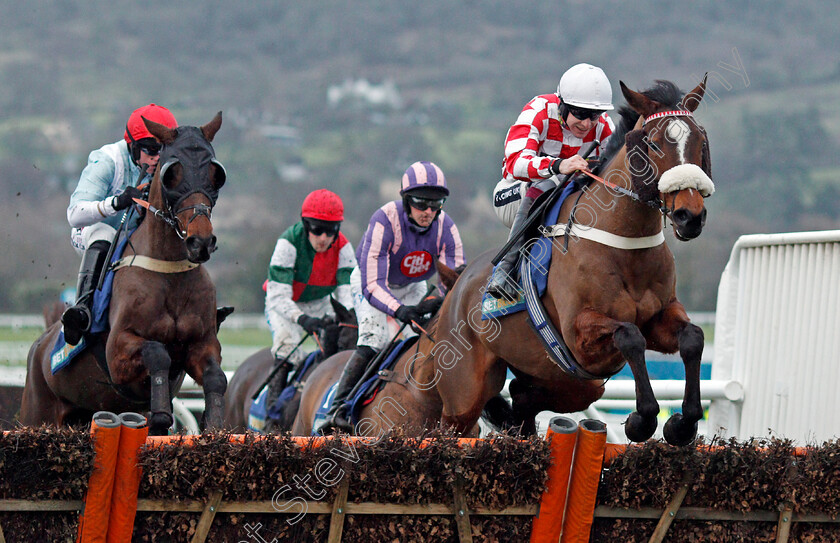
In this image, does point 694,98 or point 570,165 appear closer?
point 694,98

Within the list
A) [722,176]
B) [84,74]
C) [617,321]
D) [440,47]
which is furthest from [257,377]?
[440,47]

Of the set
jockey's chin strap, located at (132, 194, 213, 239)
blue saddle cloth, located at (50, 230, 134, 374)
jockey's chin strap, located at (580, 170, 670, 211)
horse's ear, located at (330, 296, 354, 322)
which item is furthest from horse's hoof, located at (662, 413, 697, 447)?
horse's ear, located at (330, 296, 354, 322)

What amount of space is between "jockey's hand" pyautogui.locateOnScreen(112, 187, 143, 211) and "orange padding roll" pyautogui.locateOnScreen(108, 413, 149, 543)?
200 centimetres

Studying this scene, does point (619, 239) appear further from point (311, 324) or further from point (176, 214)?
point (311, 324)

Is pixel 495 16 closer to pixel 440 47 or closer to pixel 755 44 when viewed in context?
pixel 440 47

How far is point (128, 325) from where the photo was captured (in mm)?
4969

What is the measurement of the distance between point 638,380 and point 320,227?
3.50m

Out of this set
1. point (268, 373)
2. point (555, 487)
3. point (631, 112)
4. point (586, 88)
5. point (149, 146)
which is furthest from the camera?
point (268, 373)

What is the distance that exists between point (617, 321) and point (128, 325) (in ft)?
7.89

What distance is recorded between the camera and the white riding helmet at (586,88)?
474 cm

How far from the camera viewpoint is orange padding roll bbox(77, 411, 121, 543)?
3.43 metres

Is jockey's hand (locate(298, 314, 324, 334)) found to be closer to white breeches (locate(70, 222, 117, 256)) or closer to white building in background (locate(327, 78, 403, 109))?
white breeches (locate(70, 222, 117, 256))

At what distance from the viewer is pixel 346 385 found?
5930 millimetres

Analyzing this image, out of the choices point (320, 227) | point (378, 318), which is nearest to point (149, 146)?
point (378, 318)
